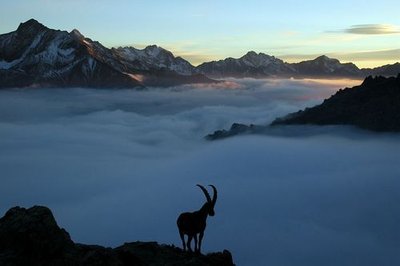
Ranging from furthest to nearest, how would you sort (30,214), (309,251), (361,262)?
1. (309,251)
2. (361,262)
3. (30,214)

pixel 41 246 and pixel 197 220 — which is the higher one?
pixel 41 246

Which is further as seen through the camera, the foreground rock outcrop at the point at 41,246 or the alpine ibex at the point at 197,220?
the alpine ibex at the point at 197,220

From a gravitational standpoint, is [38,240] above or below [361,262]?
above

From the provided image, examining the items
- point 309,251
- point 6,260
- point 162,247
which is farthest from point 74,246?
point 309,251

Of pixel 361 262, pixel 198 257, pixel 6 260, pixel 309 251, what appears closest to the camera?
pixel 6 260

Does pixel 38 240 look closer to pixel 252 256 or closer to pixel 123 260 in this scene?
pixel 123 260

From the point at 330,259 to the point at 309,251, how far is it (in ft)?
36.1

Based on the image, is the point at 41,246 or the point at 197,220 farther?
the point at 197,220

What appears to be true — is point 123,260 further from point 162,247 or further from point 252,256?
point 252,256

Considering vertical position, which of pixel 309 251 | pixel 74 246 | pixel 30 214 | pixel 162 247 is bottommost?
pixel 309 251

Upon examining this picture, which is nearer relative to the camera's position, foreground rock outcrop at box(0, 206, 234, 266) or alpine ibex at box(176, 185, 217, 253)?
foreground rock outcrop at box(0, 206, 234, 266)

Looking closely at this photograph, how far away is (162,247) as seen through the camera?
22453mm

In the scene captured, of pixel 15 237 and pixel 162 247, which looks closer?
pixel 15 237

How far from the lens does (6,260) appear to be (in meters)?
17.3
